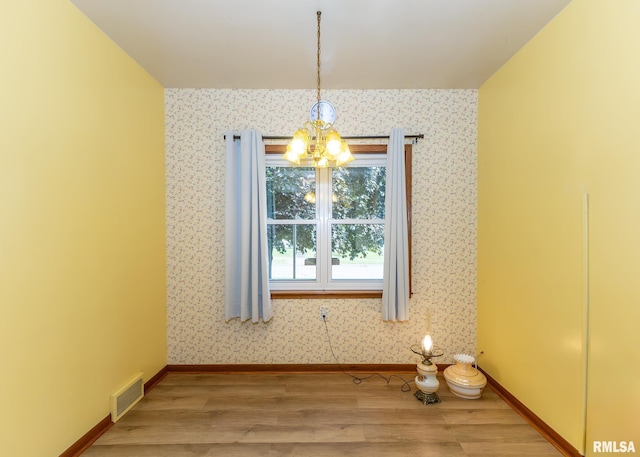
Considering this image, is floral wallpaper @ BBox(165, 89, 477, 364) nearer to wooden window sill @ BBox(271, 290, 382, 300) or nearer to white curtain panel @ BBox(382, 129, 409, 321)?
wooden window sill @ BBox(271, 290, 382, 300)

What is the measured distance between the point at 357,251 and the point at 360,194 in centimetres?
59

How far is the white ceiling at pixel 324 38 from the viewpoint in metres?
1.87

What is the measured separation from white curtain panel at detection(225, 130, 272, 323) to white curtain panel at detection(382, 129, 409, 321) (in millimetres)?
1164

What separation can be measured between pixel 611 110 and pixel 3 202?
3.11 metres

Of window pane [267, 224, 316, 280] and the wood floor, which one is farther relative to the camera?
window pane [267, 224, 316, 280]

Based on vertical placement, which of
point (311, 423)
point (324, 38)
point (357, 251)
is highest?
point (324, 38)

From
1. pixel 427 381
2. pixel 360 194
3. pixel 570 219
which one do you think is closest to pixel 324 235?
pixel 360 194

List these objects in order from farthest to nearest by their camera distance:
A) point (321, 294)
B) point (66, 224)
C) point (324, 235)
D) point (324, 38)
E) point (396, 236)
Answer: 1. point (324, 235)
2. point (321, 294)
3. point (396, 236)
4. point (324, 38)
5. point (66, 224)

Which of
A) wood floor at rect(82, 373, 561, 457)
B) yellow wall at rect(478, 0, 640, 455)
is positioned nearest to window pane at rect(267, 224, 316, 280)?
wood floor at rect(82, 373, 561, 457)

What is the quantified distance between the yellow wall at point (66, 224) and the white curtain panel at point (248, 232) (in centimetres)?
71

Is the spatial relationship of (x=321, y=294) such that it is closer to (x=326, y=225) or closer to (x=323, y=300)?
(x=323, y=300)

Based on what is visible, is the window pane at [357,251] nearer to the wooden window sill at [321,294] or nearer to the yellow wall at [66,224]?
the wooden window sill at [321,294]

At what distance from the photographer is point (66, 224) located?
5.87 feet

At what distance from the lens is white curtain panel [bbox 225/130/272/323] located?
280cm
